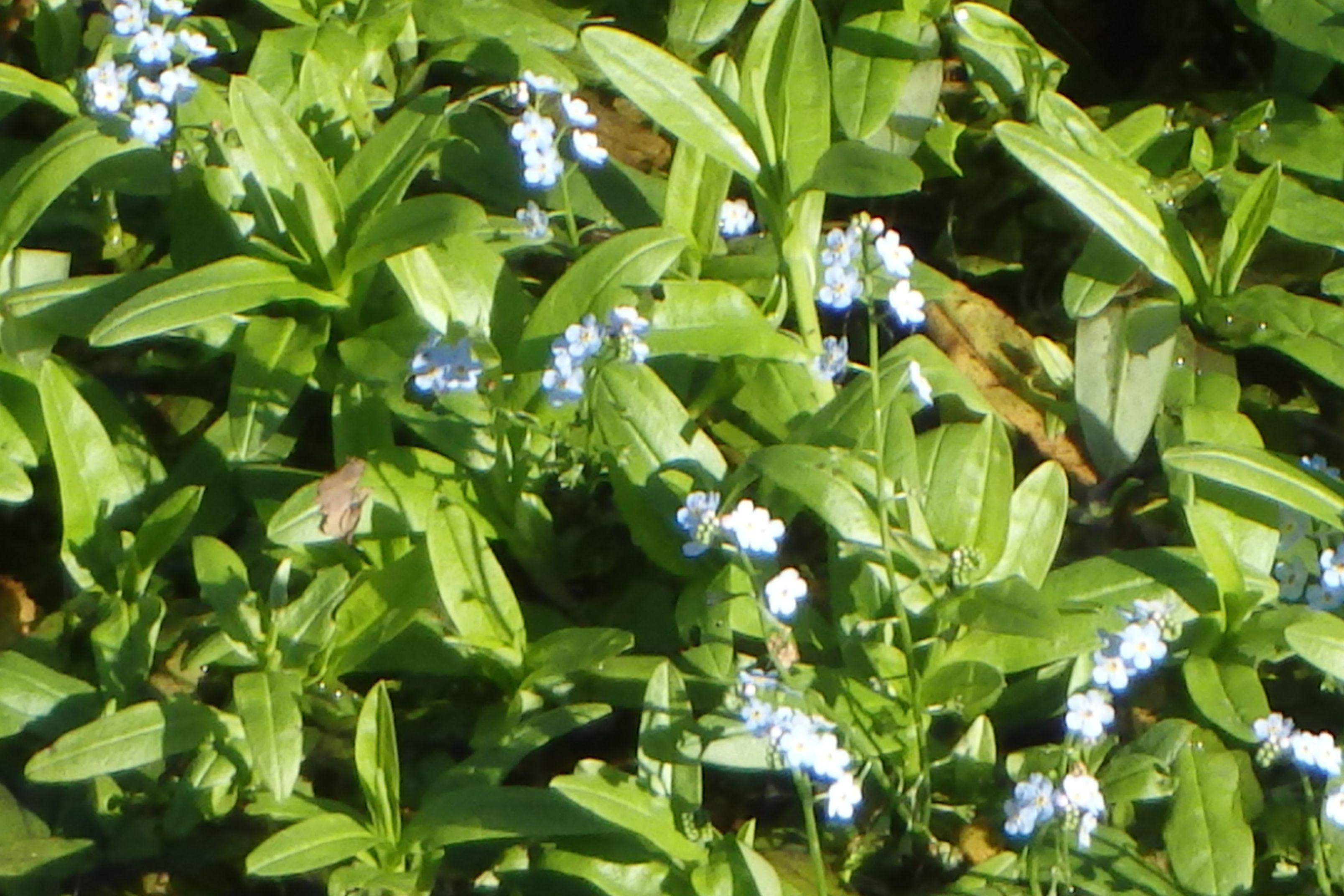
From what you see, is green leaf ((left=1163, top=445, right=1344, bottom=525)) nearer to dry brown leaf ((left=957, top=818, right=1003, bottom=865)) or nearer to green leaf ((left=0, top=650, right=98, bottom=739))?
dry brown leaf ((left=957, top=818, right=1003, bottom=865))

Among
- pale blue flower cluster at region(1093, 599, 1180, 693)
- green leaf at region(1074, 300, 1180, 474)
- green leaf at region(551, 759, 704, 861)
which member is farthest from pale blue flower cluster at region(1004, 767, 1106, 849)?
green leaf at region(1074, 300, 1180, 474)

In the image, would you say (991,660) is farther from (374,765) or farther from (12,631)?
(12,631)

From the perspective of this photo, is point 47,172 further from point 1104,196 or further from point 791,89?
point 1104,196

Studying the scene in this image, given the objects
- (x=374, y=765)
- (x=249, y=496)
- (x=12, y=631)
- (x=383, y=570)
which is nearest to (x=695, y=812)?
(x=374, y=765)

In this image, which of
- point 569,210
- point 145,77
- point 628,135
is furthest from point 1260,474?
point 145,77

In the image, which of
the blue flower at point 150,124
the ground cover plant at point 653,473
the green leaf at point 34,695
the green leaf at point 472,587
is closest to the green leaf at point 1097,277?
the ground cover plant at point 653,473

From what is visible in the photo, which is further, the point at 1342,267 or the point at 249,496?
the point at 1342,267
